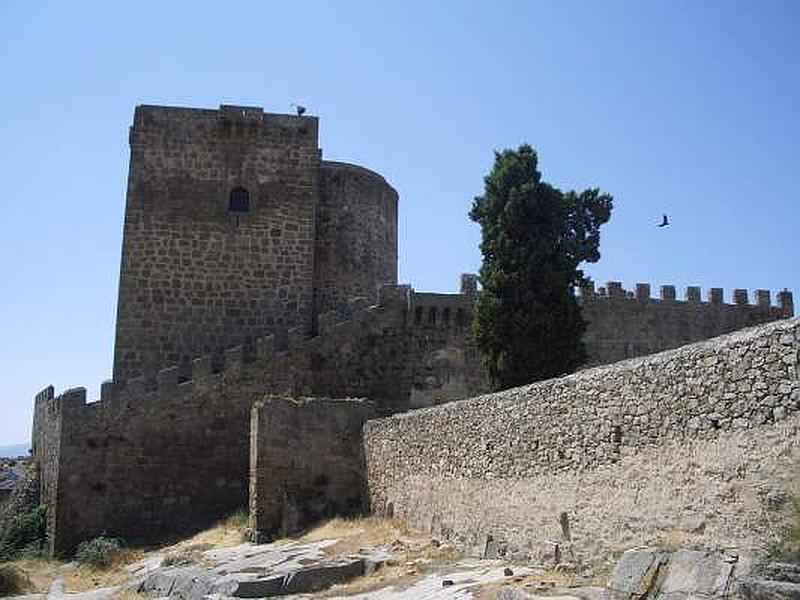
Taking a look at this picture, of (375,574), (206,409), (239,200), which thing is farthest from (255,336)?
(375,574)

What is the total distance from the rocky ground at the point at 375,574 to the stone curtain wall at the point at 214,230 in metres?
7.77

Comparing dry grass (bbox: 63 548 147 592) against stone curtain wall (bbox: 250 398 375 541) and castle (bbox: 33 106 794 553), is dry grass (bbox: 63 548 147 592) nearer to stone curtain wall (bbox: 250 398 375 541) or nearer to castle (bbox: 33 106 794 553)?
castle (bbox: 33 106 794 553)

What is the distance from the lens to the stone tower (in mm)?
26828

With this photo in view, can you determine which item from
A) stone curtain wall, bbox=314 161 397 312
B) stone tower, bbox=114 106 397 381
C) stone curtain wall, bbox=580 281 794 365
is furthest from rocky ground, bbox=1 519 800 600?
stone curtain wall, bbox=580 281 794 365

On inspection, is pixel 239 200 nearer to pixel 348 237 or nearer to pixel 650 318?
pixel 348 237

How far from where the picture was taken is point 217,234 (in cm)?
2764

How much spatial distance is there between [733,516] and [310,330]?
19.5 m

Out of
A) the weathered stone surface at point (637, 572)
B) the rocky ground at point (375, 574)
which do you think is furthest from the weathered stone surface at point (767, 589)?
the weathered stone surface at point (637, 572)

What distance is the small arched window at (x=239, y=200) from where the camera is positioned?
2792cm

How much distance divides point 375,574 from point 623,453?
4.73 meters

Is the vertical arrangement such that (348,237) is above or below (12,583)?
above

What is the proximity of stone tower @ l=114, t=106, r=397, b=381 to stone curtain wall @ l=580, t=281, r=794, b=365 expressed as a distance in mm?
7723

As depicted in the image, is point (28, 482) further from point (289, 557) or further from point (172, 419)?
point (289, 557)

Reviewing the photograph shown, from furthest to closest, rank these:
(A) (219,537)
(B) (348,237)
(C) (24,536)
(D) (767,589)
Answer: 1. (B) (348,237)
2. (C) (24,536)
3. (A) (219,537)
4. (D) (767,589)
